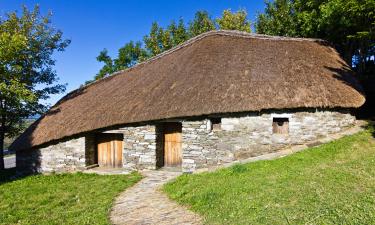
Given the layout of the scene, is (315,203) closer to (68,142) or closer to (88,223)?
(88,223)

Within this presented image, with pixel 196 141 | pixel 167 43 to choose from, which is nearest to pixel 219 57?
pixel 196 141

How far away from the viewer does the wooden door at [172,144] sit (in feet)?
46.4

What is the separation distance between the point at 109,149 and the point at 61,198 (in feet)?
16.8

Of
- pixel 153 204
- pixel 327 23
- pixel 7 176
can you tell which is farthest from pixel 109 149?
pixel 327 23

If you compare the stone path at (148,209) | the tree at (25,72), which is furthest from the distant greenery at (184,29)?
the stone path at (148,209)

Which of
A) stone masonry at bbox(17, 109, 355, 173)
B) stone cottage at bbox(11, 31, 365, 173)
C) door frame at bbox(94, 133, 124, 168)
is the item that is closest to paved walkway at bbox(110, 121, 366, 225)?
stone masonry at bbox(17, 109, 355, 173)

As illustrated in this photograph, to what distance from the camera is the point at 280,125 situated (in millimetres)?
12766

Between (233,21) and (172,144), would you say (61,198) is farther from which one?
(233,21)

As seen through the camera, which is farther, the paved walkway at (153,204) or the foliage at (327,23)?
the foliage at (327,23)

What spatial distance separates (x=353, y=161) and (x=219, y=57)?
24.9ft

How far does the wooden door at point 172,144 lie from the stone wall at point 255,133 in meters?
1.43

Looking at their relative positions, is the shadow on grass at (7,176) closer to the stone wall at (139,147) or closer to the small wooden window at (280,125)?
the stone wall at (139,147)

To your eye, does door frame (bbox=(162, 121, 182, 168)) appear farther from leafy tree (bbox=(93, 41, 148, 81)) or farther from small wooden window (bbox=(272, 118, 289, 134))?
leafy tree (bbox=(93, 41, 148, 81))

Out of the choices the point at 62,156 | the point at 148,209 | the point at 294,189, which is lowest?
the point at 148,209
